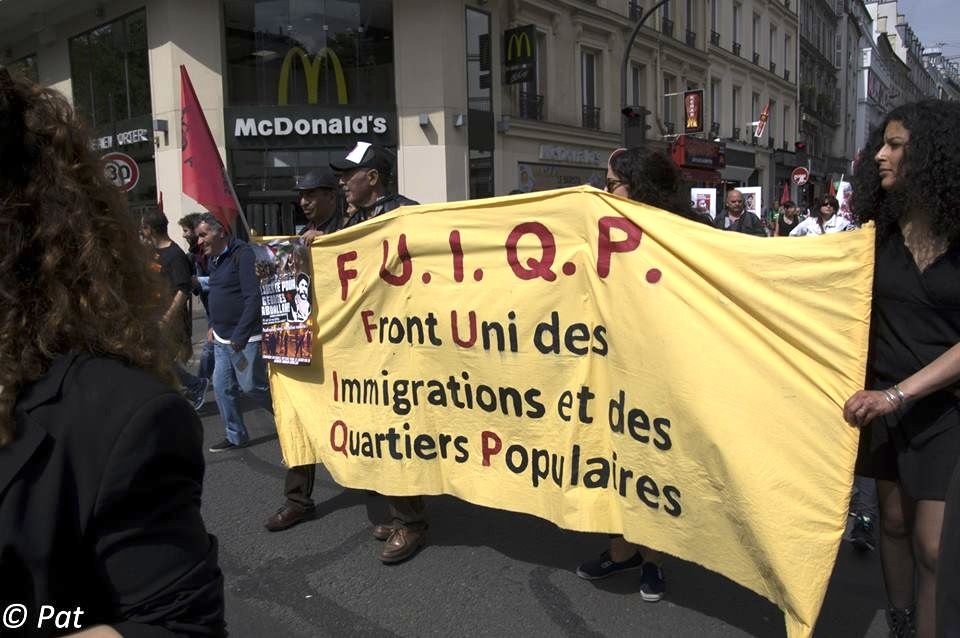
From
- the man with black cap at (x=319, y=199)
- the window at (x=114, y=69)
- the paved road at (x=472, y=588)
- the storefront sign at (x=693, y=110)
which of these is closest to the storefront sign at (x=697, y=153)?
the storefront sign at (x=693, y=110)

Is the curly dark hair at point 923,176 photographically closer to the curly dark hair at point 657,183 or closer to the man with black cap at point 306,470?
the curly dark hair at point 657,183

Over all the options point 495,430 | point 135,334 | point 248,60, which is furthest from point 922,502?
point 248,60

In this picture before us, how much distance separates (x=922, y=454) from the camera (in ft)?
7.75

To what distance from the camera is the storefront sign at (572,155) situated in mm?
19672

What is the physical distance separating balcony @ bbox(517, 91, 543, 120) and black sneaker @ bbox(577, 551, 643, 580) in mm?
16592

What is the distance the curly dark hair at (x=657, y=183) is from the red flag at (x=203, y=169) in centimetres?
330

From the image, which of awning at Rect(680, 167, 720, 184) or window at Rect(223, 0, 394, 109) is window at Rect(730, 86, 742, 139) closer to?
awning at Rect(680, 167, 720, 184)

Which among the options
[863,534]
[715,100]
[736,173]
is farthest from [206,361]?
[736,173]

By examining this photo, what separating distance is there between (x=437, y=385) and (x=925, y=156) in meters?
2.13

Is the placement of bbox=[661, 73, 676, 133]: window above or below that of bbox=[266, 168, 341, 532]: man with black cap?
above

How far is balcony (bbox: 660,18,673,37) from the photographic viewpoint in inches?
957

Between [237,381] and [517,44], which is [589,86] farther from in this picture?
[237,381]

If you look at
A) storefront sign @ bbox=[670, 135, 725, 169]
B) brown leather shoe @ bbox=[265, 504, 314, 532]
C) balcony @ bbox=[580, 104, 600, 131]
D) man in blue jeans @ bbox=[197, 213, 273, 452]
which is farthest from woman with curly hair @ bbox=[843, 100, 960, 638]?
storefront sign @ bbox=[670, 135, 725, 169]

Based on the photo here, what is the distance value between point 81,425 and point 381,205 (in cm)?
297
